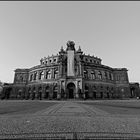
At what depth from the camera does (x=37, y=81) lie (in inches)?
2008

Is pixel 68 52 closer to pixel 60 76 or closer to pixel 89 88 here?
pixel 60 76

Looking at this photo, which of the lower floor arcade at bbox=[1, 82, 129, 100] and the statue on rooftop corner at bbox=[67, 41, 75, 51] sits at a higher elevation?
the statue on rooftop corner at bbox=[67, 41, 75, 51]

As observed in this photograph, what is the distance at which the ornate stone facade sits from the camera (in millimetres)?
42344

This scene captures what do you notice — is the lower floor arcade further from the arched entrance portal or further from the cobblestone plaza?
the cobblestone plaza

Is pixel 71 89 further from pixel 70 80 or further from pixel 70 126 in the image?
pixel 70 126

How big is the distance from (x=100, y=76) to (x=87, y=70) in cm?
905

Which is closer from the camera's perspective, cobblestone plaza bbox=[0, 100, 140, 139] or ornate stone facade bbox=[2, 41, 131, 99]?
cobblestone plaza bbox=[0, 100, 140, 139]

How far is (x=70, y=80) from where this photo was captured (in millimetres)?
42375

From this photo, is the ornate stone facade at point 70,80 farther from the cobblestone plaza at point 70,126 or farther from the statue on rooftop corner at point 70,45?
the cobblestone plaza at point 70,126

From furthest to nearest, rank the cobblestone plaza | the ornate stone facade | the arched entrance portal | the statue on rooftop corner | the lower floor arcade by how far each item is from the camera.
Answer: the statue on rooftop corner → the arched entrance portal → the ornate stone facade → the lower floor arcade → the cobblestone plaza

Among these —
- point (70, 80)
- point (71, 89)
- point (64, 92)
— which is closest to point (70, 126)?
point (64, 92)

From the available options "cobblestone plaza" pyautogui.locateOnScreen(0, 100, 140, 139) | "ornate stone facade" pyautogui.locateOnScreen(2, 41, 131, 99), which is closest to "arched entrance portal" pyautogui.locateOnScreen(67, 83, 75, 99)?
"ornate stone facade" pyautogui.locateOnScreen(2, 41, 131, 99)

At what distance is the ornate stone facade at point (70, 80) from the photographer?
4234 cm

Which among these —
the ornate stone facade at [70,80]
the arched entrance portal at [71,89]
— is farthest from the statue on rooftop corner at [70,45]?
the arched entrance portal at [71,89]
